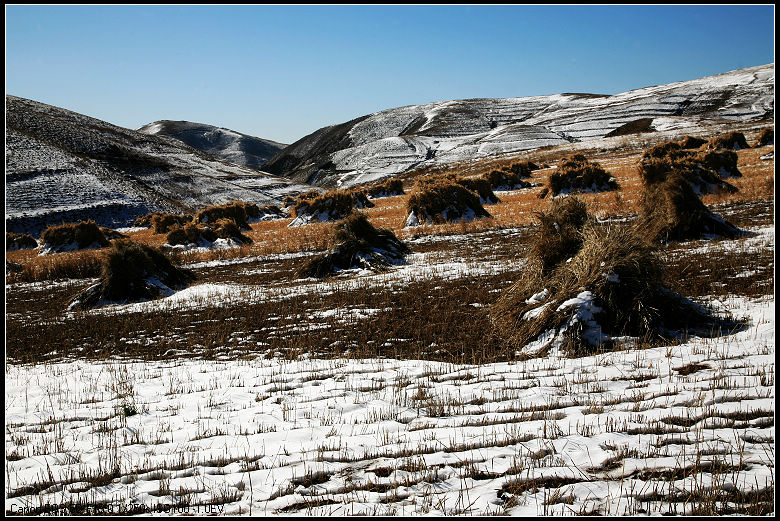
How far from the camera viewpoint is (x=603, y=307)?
8344 mm

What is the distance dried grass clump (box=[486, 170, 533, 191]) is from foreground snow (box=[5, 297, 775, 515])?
152 feet

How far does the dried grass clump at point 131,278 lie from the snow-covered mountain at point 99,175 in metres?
45.1

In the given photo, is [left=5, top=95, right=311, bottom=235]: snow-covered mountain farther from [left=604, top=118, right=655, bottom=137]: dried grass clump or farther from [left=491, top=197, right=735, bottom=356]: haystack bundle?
[left=604, top=118, right=655, bottom=137]: dried grass clump

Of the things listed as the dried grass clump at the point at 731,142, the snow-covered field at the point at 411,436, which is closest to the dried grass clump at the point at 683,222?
the snow-covered field at the point at 411,436

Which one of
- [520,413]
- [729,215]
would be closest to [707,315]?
[520,413]

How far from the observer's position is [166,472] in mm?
4180

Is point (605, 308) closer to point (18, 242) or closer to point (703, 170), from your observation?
point (703, 170)

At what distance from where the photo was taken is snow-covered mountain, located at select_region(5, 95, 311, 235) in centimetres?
5881

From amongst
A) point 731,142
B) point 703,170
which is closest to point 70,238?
point 703,170

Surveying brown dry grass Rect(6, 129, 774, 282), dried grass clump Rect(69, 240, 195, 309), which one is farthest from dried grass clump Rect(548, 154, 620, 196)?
dried grass clump Rect(69, 240, 195, 309)

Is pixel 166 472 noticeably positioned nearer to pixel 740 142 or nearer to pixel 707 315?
pixel 707 315

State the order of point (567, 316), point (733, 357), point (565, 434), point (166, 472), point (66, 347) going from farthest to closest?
point (66, 347) → point (567, 316) → point (733, 357) → point (565, 434) → point (166, 472)

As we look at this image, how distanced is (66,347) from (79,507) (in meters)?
9.00

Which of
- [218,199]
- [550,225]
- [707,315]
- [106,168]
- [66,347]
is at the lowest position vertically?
[66,347]
